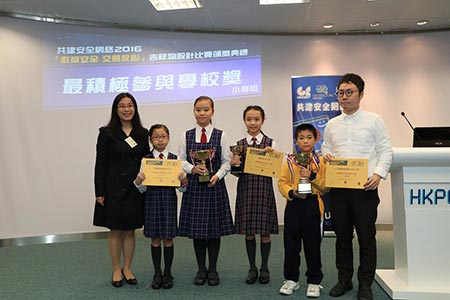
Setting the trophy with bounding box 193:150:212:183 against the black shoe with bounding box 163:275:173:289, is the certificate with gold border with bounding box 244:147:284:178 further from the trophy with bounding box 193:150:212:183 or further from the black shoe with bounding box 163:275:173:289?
the black shoe with bounding box 163:275:173:289

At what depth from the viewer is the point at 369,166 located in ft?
8.01

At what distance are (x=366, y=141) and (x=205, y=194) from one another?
1.20 metres

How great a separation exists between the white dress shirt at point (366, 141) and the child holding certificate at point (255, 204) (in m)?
0.55

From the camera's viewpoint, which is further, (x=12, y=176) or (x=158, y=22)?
(x=158, y=22)

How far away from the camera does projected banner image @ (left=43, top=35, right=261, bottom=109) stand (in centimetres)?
484

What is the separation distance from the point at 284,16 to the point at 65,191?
11.9ft

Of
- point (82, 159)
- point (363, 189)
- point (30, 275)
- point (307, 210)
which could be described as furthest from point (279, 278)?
point (82, 159)

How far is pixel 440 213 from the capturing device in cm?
253

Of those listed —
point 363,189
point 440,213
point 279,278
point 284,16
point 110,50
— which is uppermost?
point 284,16

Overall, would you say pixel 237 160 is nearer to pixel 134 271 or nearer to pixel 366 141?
pixel 366 141

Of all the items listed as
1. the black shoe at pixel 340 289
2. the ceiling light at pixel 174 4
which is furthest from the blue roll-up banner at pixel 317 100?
the black shoe at pixel 340 289

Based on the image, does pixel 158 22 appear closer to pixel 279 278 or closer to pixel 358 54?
pixel 358 54

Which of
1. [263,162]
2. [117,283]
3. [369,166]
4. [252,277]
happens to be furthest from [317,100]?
[117,283]

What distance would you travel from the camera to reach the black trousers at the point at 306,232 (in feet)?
8.42
